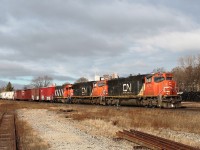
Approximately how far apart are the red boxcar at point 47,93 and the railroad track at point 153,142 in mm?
56293

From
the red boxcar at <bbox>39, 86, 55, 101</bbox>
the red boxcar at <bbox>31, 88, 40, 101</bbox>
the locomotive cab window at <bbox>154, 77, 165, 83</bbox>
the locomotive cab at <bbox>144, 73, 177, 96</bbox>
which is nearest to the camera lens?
the locomotive cab at <bbox>144, 73, 177, 96</bbox>

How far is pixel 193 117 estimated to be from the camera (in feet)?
65.8

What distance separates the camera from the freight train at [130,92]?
31.4 meters

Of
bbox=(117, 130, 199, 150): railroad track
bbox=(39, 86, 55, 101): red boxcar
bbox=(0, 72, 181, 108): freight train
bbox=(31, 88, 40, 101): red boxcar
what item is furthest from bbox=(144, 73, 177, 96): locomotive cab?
bbox=(31, 88, 40, 101): red boxcar

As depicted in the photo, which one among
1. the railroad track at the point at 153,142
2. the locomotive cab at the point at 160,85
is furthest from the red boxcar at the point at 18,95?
the railroad track at the point at 153,142

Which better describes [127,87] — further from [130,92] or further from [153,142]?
[153,142]

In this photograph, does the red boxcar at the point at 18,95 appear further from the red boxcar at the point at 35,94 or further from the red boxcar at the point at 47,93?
the red boxcar at the point at 47,93

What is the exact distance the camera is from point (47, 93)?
2869 inches

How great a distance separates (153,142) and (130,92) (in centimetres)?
2627

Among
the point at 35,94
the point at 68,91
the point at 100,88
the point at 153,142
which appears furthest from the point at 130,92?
the point at 35,94

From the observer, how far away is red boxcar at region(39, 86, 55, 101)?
69406 millimetres

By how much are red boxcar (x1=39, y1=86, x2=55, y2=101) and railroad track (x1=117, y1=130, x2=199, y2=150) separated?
56.3 meters

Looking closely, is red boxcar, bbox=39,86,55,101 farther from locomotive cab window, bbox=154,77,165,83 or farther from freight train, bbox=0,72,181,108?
locomotive cab window, bbox=154,77,165,83

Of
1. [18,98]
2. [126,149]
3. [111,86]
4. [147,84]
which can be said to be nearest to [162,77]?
[147,84]
